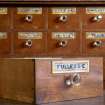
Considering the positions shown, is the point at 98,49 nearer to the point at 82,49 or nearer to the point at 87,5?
the point at 82,49

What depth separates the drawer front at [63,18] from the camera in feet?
5.66

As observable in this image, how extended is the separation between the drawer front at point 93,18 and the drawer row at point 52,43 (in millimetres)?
36

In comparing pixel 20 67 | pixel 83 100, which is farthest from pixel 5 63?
pixel 83 100

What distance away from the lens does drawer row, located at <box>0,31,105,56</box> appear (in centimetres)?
170

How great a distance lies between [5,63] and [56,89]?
14 centimetres

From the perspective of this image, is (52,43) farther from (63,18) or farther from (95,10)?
(95,10)

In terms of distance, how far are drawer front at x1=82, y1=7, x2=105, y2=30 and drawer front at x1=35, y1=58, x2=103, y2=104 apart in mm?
960

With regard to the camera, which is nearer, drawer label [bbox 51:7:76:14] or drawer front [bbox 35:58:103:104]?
drawer front [bbox 35:58:103:104]

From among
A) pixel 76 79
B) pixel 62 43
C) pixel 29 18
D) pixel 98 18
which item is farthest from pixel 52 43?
pixel 76 79

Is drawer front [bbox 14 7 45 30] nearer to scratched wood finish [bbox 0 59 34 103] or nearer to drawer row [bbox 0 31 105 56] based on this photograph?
drawer row [bbox 0 31 105 56]

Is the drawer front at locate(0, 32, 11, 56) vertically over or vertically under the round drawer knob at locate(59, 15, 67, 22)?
under

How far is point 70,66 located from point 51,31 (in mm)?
983

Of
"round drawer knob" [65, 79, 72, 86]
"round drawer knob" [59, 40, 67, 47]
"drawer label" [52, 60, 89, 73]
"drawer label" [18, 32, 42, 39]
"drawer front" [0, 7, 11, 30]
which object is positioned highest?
"drawer front" [0, 7, 11, 30]

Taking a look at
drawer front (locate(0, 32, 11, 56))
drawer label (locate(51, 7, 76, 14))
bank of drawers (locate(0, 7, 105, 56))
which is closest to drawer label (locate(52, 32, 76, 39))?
bank of drawers (locate(0, 7, 105, 56))
